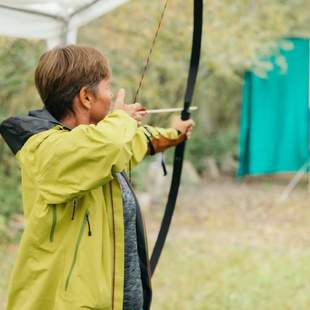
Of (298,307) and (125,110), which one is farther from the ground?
(125,110)

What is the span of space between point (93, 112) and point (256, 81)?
5789 millimetres

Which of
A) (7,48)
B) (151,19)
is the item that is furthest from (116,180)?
(151,19)

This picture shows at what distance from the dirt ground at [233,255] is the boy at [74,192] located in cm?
201

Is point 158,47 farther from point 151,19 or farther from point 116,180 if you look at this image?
point 116,180

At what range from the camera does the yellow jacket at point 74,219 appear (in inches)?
54.1

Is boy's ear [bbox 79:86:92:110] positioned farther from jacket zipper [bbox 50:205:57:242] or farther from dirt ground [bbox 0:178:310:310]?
dirt ground [bbox 0:178:310:310]

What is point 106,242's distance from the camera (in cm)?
144

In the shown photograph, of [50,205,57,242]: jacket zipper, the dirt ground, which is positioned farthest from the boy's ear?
the dirt ground

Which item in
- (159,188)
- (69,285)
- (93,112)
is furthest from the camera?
(159,188)

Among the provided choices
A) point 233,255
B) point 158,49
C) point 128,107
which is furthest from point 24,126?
point 158,49

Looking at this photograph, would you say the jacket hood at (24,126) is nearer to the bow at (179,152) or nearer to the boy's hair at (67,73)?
the boy's hair at (67,73)

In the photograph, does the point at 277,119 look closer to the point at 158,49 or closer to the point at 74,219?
the point at 158,49

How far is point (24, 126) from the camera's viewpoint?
1.47 metres

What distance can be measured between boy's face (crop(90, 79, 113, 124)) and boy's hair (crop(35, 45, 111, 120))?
1 centimetres
